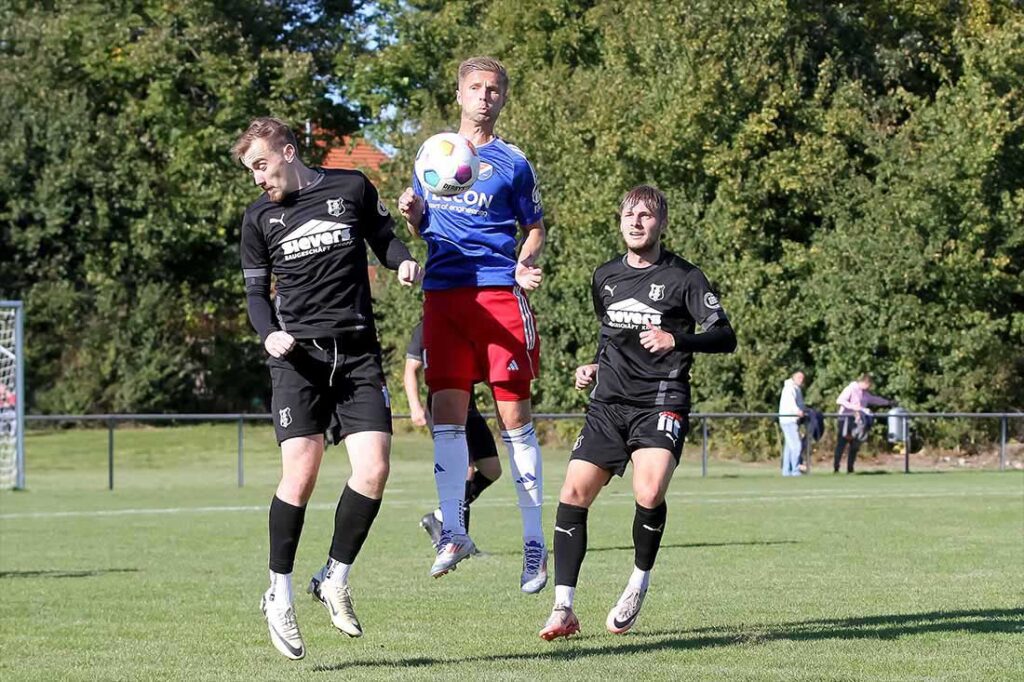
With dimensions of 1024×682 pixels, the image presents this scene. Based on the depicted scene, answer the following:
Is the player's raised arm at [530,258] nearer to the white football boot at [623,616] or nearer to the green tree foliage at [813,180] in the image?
the white football boot at [623,616]

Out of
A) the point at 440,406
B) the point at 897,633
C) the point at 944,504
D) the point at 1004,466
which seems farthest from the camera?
the point at 1004,466

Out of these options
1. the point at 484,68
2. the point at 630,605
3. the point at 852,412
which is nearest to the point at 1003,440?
the point at 852,412

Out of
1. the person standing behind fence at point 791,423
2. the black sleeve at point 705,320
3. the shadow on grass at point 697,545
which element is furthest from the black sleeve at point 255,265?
the person standing behind fence at point 791,423

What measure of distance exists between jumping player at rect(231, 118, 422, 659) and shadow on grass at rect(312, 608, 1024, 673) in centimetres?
56

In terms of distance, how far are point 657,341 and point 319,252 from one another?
1.66 meters

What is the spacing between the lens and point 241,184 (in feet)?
148

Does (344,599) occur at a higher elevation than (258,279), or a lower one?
lower

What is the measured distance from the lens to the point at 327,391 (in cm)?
776

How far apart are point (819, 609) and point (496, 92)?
3.44 m

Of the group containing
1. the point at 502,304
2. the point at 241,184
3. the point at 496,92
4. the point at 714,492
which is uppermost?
the point at 241,184

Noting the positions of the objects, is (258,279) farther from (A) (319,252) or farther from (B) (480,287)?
(B) (480,287)

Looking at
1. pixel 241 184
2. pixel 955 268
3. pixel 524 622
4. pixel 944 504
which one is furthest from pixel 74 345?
pixel 524 622

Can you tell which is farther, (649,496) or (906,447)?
(906,447)

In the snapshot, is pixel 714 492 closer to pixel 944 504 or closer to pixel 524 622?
pixel 944 504
